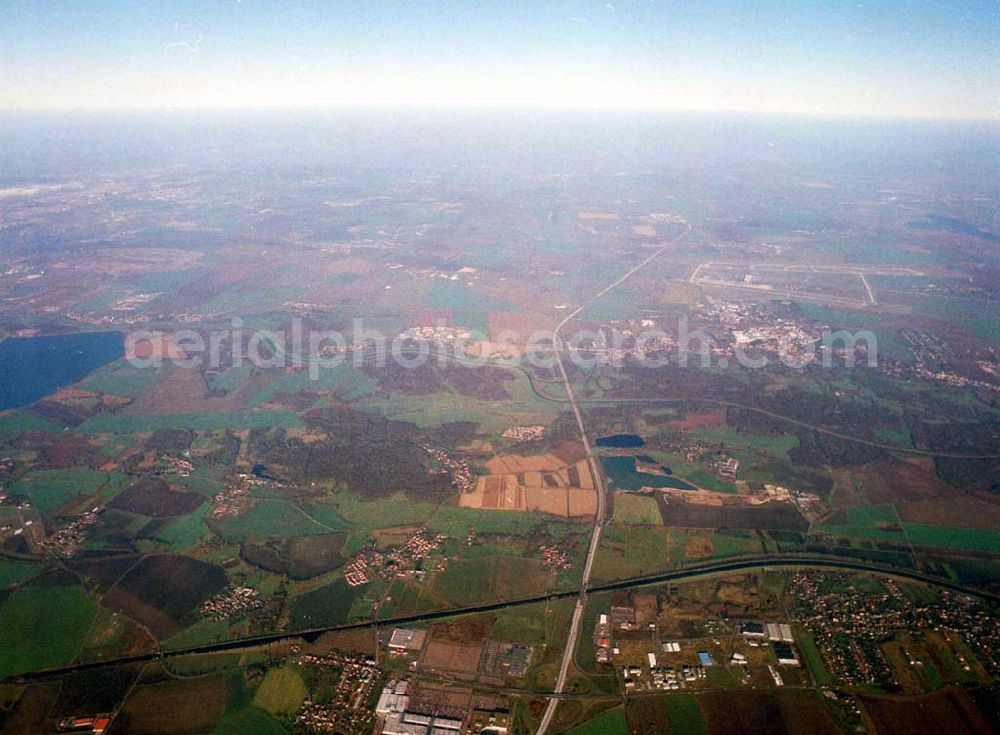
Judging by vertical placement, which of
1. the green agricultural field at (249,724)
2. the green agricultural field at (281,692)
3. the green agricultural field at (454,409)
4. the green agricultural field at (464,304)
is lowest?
the green agricultural field at (249,724)

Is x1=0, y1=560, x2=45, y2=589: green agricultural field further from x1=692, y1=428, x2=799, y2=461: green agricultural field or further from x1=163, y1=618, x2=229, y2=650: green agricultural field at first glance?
x1=692, y1=428, x2=799, y2=461: green agricultural field

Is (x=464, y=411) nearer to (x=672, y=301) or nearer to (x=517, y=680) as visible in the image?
(x=517, y=680)

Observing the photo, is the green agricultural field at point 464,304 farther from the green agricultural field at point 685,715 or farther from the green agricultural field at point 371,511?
the green agricultural field at point 685,715

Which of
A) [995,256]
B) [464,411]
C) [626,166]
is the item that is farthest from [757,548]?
[626,166]

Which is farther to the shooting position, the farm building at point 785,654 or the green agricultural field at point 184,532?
the green agricultural field at point 184,532

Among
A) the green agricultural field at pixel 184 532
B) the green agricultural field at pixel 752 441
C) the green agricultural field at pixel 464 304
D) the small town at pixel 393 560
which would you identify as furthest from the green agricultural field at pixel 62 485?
the green agricultural field at pixel 752 441

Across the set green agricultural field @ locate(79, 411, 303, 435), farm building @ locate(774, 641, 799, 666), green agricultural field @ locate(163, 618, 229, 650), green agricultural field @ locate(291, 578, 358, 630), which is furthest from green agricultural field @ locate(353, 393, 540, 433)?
farm building @ locate(774, 641, 799, 666)
